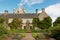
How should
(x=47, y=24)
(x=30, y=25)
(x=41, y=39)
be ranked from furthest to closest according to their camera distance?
1. (x=30, y=25)
2. (x=47, y=24)
3. (x=41, y=39)

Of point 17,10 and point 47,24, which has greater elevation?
point 17,10

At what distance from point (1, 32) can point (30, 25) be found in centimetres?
4844

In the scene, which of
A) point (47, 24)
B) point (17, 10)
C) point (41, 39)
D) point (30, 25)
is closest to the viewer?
point (41, 39)

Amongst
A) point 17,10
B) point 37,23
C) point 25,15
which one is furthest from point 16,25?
point 17,10

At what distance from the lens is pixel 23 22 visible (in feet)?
253

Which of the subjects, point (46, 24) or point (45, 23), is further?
point (45, 23)

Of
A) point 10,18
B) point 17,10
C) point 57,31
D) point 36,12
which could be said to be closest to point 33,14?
point 36,12

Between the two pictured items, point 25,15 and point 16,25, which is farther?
point 25,15

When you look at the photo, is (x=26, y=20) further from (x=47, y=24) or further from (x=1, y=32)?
(x=1, y=32)

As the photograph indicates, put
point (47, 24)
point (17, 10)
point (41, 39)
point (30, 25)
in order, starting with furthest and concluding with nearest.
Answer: point (17, 10)
point (30, 25)
point (47, 24)
point (41, 39)

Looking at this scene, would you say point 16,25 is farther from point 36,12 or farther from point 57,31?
point 57,31

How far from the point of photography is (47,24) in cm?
6650

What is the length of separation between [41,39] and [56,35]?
6.90 feet

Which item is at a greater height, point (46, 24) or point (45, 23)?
point (45, 23)
